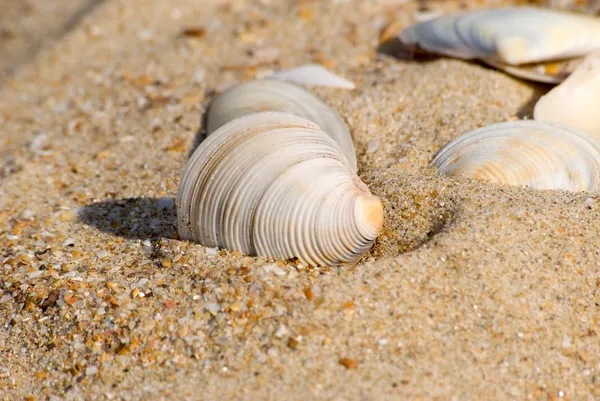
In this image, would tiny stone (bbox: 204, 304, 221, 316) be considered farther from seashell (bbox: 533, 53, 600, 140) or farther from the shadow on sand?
seashell (bbox: 533, 53, 600, 140)

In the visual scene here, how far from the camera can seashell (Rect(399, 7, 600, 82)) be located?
11.6 ft

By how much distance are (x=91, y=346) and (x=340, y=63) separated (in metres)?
2.33

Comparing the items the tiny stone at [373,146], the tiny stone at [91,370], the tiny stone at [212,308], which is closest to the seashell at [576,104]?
the tiny stone at [373,146]

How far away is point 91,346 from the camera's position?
7.55 feet

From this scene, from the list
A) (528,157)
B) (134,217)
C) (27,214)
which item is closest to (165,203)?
(134,217)

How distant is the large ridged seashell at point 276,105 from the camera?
10.8 ft

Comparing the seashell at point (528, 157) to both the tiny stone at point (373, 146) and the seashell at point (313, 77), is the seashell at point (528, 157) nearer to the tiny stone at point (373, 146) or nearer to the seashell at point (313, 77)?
the tiny stone at point (373, 146)

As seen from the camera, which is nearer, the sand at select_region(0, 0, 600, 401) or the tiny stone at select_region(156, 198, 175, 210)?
the sand at select_region(0, 0, 600, 401)

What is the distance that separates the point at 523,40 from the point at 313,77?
1.08 m

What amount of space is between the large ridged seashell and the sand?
0.13 m

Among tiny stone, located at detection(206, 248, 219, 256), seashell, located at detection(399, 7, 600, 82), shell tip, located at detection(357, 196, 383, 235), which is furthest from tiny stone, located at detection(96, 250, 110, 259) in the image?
seashell, located at detection(399, 7, 600, 82)

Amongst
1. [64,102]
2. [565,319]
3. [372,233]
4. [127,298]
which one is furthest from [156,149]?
[565,319]

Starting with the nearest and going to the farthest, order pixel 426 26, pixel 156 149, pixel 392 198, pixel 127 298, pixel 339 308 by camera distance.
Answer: pixel 339 308, pixel 127 298, pixel 392 198, pixel 156 149, pixel 426 26

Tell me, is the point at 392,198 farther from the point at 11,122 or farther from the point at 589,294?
the point at 11,122
